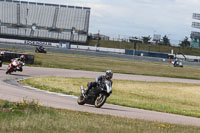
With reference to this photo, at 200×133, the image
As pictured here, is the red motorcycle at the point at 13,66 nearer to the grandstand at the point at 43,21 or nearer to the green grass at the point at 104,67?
the green grass at the point at 104,67

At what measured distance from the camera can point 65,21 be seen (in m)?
112

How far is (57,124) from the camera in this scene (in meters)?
9.50

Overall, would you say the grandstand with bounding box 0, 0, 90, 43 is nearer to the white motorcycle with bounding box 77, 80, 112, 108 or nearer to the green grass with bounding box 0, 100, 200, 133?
the white motorcycle with bounding box 77, 80, 112, 108

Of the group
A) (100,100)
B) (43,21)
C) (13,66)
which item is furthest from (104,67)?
(43,21)

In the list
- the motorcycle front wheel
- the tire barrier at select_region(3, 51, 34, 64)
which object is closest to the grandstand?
the tire barrier at select_region(3, 51, 34, 64)

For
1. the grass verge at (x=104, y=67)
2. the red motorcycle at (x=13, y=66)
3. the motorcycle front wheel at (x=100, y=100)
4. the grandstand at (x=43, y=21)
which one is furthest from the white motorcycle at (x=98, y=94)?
the grandstand at (x=43, y=21)

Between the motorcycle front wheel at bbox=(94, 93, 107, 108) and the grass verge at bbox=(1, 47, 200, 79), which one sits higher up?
the motorcycle front wheel at bbox=(94, 93, 107, 108)

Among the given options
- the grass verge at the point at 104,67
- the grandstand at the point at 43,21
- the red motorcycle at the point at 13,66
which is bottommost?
the grass verge at the point at 104,67

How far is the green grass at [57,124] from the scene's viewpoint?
29.0ft

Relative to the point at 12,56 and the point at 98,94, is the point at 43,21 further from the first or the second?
the point at 98,94

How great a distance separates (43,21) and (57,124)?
10492cm

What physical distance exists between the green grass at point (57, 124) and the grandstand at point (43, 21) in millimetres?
93753

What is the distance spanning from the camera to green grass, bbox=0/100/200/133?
883 centimetres

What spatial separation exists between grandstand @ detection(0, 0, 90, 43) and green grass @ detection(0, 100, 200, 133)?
93.8 meters
